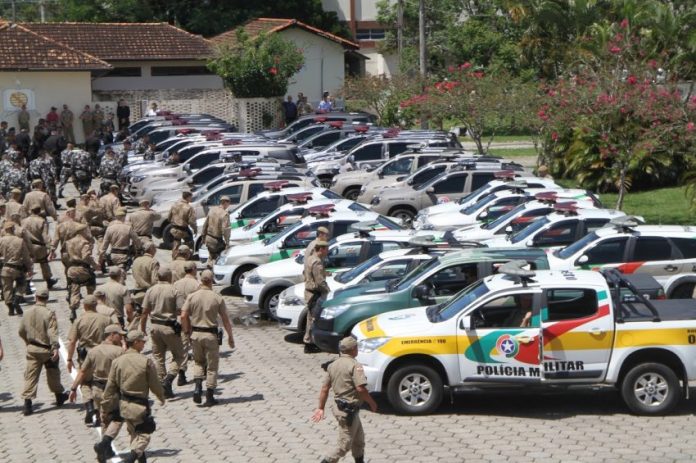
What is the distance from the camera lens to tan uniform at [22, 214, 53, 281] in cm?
2260

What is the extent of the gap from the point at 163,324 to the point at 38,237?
7.66 meters

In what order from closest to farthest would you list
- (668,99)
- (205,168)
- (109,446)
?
(109,446)
(668,99)
(205,168)

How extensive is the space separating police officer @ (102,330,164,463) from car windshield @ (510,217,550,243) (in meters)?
9.75

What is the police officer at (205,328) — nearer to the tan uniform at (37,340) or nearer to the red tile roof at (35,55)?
the tan uniform at (37,340)

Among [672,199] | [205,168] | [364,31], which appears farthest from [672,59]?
[364,31]

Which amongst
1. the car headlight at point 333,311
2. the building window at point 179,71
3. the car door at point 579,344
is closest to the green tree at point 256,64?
the building window at point 179,71

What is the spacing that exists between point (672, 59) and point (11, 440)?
24305 millimetres

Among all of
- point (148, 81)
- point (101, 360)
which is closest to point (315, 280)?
point (101, 360)

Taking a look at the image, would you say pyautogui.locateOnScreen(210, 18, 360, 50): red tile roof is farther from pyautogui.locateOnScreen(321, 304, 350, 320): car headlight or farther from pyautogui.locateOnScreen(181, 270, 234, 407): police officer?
pyautogui.locateOnScreen(181, 270, 234, 407): police officer

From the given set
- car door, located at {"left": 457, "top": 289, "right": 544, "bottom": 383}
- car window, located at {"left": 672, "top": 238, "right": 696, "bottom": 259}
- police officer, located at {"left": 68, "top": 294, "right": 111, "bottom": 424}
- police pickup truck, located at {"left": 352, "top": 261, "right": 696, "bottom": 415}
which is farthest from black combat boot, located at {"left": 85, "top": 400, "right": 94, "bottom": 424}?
car window, located at {"left": 672, "top": 238, "right": 696, "bottom": 259}

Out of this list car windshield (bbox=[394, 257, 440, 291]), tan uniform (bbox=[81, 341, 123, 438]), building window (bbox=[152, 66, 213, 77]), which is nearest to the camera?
tan uniform (bbox=[81, 341, 123, 438])

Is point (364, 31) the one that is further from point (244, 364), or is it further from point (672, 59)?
point (244, 364)

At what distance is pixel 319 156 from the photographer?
3559 centimetres

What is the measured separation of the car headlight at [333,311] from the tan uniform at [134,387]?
4.62 meters
